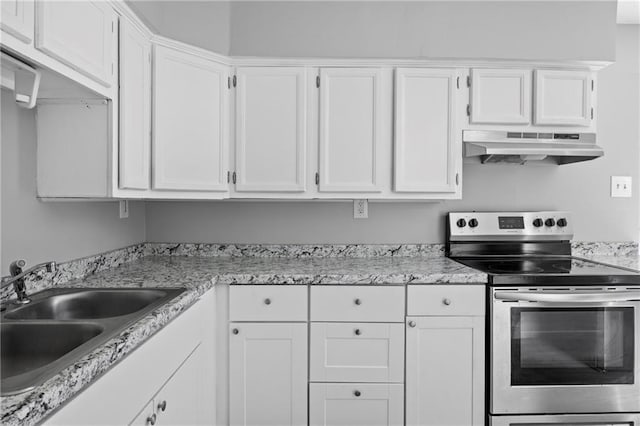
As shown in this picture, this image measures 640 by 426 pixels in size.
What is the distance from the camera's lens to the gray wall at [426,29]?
232cm

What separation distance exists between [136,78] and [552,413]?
2.47m

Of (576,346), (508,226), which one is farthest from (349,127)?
(576,346)

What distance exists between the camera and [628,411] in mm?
2055

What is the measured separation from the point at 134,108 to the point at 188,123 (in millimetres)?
350

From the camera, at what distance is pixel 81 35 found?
1413mm

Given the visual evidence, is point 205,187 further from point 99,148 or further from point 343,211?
point 343,211

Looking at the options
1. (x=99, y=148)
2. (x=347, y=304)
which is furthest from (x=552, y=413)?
(x=99, y=148)

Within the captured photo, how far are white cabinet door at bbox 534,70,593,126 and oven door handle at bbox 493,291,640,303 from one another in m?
0.95

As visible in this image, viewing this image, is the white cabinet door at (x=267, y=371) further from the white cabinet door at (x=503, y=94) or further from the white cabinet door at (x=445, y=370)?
the white cabinet door at (x=503, y=94)

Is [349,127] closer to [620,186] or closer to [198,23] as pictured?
[198,23]

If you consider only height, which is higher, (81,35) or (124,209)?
(81,35)

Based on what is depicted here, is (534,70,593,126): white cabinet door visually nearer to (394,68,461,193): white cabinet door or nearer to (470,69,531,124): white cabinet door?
(470,69,531,124): white cabinet door

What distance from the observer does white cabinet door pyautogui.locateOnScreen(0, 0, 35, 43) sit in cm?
104

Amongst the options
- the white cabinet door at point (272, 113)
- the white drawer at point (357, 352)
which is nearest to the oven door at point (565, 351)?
the white drawer at point (357, 352)
